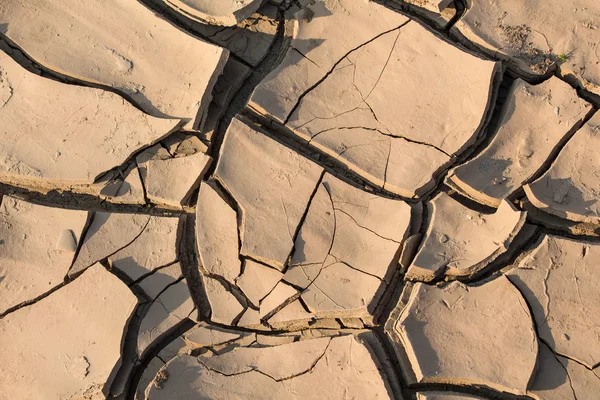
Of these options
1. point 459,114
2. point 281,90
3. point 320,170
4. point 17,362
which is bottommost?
point 17,362

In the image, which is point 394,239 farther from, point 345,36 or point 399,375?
point 345,36

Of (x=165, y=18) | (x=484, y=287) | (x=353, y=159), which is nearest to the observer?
(x=484, y=287)

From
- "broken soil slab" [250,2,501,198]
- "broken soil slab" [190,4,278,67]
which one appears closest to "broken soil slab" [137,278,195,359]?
"broken soil slab" [250,2,501,198]

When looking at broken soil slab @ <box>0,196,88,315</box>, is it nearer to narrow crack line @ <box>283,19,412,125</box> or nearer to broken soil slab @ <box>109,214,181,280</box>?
broken soil slab @ <box>109,214,181,280</box>

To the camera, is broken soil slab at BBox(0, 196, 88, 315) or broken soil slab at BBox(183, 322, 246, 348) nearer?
broken soil slab at BBox(183, 322, 246, 348)

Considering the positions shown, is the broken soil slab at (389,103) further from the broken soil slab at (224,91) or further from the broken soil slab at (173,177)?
the broken soil slab at (173,177)

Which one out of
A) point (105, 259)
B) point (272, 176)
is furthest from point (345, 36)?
point (105, 259)
